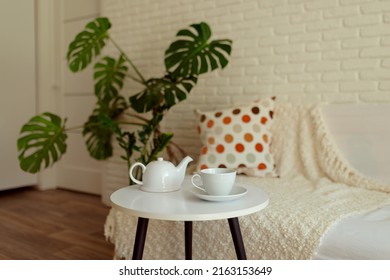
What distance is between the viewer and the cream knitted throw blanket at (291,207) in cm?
130

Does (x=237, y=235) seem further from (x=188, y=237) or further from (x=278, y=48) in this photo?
(x=278, y=48)

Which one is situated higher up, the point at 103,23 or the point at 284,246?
the point at 103,23

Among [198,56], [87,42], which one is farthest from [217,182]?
[87,42]

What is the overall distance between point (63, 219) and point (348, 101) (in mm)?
2040

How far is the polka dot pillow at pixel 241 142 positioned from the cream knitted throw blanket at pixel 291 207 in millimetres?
68

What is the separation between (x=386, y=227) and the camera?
1.23 metres

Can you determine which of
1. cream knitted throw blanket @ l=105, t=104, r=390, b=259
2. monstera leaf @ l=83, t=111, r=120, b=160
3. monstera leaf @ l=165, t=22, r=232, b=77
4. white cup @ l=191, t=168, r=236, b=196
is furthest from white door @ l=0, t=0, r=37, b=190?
white cup @ l=191, t=168, r=236, b=196

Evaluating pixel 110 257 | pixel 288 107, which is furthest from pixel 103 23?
pixel 110 257

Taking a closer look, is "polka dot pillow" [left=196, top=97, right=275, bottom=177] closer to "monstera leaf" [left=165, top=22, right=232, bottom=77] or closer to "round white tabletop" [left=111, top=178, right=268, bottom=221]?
"monstera leaf" [left=165, top=22, right=232, bottom=77]

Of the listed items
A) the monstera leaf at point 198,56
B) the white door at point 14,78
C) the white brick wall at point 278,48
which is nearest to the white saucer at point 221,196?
the monstera leaf at point 198,56

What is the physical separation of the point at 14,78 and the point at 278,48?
2.32 meters

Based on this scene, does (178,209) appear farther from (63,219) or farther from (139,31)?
(139,31)

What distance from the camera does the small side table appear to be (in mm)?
1001

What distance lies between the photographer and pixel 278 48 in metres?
2.27
